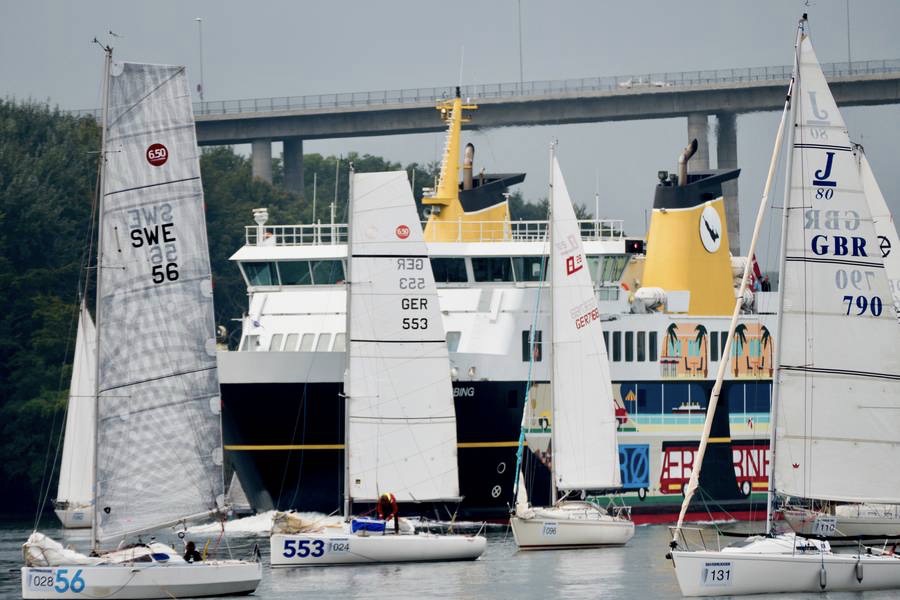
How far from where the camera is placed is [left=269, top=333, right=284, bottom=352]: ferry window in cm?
4666

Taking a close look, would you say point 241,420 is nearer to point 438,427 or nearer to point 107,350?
point 438,427

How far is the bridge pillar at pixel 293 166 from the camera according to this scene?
98938 mm

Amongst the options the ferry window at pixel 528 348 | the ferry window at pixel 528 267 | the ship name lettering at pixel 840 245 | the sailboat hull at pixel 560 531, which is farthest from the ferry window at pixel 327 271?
the ship name lettering at pixel 840 245

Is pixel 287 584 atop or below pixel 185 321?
below

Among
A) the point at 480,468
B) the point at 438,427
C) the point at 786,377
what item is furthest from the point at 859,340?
the point at 480,468

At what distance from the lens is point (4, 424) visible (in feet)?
198

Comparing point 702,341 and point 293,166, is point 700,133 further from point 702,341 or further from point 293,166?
point 702,341

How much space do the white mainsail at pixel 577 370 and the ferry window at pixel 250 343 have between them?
27.2 feet

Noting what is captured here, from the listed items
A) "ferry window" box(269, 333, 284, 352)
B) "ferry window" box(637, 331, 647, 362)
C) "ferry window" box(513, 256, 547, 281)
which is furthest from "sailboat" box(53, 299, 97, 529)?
"ferry window" box(637, 331, 647, 362)

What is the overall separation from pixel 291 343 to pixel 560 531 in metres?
9.34

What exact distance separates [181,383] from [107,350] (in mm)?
1259

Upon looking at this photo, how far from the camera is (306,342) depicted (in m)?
46.2

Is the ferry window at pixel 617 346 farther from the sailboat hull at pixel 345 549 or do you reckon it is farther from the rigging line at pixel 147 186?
the rigging line at pixel 147 186

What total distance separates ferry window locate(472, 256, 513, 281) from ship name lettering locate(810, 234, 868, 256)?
1677cm
